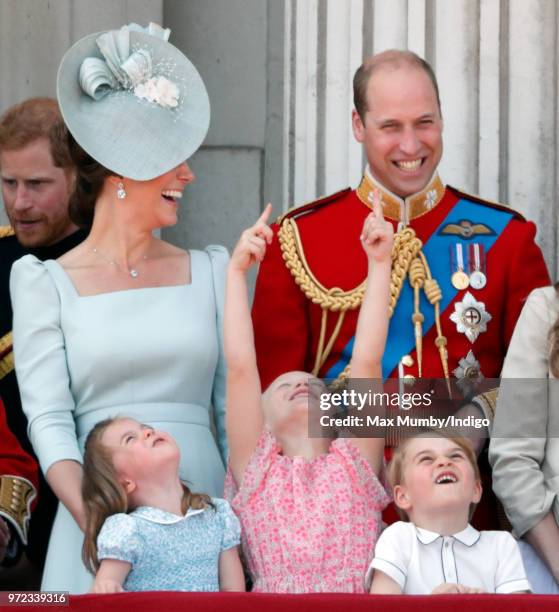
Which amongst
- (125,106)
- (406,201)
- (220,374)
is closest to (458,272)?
(406,201)

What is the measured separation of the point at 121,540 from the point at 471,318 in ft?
4.13

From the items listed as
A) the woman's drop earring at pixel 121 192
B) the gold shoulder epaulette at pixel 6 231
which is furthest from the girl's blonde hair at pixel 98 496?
the gold shoulder epaulette at pixel 6 231

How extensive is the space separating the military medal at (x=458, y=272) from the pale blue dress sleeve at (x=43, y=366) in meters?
1.06

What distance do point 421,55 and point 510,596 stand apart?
92.7 inches

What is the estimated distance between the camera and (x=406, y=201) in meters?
5.33

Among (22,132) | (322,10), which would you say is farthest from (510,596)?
(322,10)

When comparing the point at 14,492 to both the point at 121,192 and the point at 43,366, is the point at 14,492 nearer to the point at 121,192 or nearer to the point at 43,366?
the point at 43,366

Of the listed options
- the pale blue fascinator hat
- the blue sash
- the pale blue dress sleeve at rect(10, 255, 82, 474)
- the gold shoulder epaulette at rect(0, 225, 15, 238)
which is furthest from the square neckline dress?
the gold shoulder epaulette at rect(0, 225, 15, 238)

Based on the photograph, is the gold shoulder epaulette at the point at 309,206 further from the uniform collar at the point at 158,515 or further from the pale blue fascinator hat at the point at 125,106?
the uniform collar at the point at 158,515

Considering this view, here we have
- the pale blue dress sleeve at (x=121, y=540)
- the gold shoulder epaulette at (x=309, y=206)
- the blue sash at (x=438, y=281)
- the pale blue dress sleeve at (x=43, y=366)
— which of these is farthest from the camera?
the gold shoulder epaulette at (x=309, y=206)

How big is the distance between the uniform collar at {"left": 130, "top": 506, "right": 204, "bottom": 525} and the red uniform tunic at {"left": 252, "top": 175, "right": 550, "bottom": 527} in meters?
0.74

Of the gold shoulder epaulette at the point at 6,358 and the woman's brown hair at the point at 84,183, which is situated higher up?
the woman's brown hair at the point at 84,183

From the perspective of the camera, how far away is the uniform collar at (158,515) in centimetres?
445

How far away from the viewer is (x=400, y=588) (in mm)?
4375
